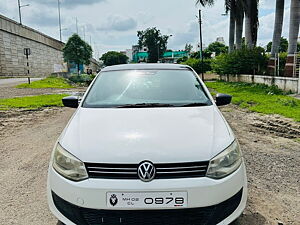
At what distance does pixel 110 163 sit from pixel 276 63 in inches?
601

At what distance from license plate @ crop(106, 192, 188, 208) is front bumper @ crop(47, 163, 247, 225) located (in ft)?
0.09

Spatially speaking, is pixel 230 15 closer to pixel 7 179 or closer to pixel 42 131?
pixel 42 131

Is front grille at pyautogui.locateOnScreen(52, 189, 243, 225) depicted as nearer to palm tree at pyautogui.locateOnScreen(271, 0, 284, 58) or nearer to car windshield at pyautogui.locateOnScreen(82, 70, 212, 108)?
car windshield at pyautogui.locateOnScreen(82, 70, 212, 108)

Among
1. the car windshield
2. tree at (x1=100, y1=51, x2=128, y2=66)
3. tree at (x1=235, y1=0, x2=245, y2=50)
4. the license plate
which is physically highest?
tree at (x1=100, y1=51, x2=128, y2=66)

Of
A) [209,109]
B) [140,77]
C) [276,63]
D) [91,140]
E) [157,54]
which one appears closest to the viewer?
[91,140]

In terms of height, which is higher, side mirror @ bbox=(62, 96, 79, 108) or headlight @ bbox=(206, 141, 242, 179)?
side mirror @ bbox=(62, 96, 79, 108)

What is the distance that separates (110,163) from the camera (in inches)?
76.6

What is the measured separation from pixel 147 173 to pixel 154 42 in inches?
3843

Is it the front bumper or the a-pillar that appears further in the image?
the a-pillar

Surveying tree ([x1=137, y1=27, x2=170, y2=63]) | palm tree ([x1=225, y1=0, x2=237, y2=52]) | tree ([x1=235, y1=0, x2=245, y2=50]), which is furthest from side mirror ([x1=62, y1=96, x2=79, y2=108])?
tree ([x1=137, y1=27, x2=170, y2=63])

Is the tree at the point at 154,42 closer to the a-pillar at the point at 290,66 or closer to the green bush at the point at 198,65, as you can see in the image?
the green bush at the point at 198,65

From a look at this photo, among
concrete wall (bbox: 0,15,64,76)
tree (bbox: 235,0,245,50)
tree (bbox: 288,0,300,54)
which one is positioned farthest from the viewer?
concrete wall (bbox: 0,15,64,76)

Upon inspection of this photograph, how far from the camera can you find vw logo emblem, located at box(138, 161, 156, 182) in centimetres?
189

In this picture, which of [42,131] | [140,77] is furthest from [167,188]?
[42,131]
